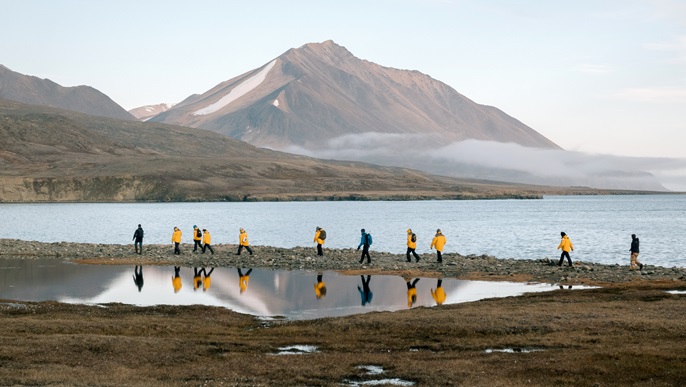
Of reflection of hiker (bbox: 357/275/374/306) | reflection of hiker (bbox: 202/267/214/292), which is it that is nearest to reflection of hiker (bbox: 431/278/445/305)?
reflection of hiker (bbox: 357/275/374/306)

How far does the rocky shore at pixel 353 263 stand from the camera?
4775cm

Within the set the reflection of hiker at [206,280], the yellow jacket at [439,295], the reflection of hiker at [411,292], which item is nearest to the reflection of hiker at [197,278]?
the reflection of hiker at [206,280]

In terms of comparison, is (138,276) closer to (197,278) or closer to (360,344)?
(197,278)

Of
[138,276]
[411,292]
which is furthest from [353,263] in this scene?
[411,292]

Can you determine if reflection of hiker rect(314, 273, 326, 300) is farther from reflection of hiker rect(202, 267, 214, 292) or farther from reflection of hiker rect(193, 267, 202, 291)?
reflection of hiker rect(193, 267, 202, 291)

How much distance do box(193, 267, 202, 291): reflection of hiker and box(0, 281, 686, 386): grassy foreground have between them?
882cm

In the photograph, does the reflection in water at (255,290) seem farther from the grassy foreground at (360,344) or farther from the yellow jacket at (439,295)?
the grassy foreground at (360,344)

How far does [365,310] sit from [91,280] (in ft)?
61.1

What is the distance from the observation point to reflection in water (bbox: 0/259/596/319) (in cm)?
3712

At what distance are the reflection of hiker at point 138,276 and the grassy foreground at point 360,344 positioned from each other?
9.21m

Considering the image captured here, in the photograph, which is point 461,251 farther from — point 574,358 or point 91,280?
point 574,358

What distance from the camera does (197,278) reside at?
47.8m

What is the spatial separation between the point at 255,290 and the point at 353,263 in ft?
45.4

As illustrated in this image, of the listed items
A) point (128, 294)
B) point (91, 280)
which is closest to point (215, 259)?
point (91, 280)
